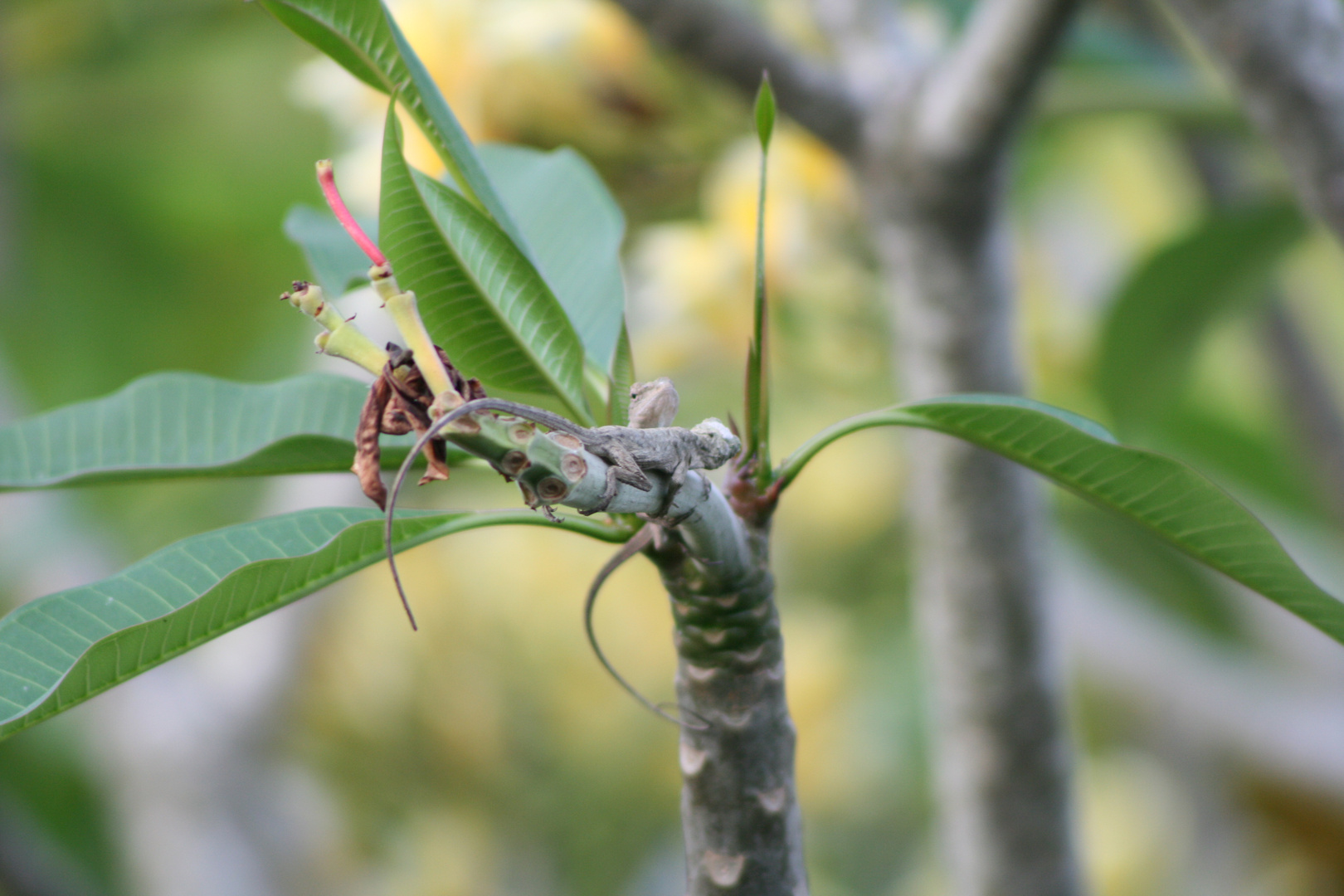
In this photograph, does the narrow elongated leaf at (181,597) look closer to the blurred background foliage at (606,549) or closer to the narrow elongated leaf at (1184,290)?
the blurred background foliage at (606,549)

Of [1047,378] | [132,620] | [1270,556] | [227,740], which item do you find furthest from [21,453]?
[1047,378]

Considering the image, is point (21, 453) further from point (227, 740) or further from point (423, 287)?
point (227, 740)

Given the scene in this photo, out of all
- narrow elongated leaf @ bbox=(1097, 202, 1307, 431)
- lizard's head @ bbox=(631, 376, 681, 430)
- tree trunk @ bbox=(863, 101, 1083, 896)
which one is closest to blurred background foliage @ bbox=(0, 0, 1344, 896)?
narrow elongated leaf @ bbox=(1097, 202, 1307, 431)

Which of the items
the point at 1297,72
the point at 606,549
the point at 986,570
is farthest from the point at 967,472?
the point at 606,549

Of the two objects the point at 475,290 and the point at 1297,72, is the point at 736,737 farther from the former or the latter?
the point at 1297,72

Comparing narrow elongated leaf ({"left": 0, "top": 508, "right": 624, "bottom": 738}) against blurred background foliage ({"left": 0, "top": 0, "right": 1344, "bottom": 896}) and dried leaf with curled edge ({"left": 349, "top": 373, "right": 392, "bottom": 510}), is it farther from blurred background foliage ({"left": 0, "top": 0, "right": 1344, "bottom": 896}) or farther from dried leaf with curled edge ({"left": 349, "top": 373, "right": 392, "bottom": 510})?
blurred background foliage ({"left": 0, "top": 0, "right": 1344, "bottom": 896})

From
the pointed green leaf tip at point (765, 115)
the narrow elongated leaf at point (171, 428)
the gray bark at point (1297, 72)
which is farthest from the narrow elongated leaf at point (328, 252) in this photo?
the gray bark at point (1297, 72)
